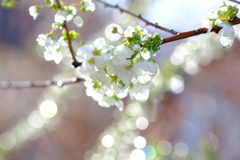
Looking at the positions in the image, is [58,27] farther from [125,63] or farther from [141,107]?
[141,107]

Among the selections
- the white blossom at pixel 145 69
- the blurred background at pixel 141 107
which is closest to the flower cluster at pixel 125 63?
the white blossom at pixel 145 69

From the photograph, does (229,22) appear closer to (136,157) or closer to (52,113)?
(136,157)

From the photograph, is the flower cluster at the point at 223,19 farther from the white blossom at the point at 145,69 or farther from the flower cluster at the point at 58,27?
the flower cluster at the point at 58,27

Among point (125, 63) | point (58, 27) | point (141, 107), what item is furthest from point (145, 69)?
point (141, 107)

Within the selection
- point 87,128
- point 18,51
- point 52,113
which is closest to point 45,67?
point 18,51

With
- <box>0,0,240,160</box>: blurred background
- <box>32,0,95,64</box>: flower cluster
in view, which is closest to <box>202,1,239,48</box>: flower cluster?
<box>32,0,95,64</box>: flower cluster
